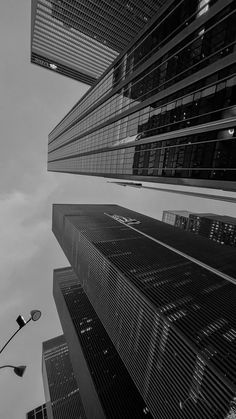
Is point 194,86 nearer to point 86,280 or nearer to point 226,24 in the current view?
point 226,24

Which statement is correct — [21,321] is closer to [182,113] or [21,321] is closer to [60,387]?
[182,113]

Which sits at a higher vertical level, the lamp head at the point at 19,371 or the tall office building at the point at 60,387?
the lamp head at the point at 19,371

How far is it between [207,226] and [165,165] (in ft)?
552

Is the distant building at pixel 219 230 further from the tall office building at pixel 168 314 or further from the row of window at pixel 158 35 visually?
the row of window at pixel 158 35

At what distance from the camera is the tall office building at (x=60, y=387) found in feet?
371

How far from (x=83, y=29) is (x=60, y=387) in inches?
6813

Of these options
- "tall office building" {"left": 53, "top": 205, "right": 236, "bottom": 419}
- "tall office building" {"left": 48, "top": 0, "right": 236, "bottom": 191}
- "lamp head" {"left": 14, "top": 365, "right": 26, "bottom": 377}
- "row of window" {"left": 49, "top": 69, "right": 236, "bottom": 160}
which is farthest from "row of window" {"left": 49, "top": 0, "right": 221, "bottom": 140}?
"tall office building" {"left": 53, "top": 205, "right": 236, "bottom": 419}

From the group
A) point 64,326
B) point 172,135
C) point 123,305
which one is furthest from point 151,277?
point 64,326

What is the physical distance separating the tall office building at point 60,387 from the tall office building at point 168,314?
70.7 meters

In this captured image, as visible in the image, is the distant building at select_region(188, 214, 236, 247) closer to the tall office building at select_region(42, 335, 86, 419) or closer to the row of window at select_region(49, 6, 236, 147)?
the tall office building at select_region(42, 335, 86, 419)

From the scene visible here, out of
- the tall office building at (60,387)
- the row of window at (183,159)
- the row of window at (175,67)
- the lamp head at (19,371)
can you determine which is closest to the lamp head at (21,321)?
the lamp head at (19,371)

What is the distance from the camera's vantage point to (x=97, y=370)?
88188 millimetres

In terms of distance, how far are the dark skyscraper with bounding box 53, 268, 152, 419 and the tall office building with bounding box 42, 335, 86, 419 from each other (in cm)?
2441

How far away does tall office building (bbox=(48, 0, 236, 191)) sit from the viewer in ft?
87.6
